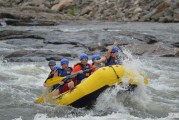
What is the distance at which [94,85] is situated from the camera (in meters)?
8.95

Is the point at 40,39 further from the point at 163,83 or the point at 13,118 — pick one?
the point at 13,118

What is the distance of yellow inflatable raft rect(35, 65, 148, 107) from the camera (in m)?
8.95

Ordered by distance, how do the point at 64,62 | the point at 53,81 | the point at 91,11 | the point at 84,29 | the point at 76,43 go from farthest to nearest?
1. the point at 91,11
2. the point at 84,29
3. the point at 76,43
4. the point at 64,62
5. the point at 53,81

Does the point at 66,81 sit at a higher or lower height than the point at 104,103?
higher

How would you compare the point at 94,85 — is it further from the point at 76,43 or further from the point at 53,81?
the point at 76,43

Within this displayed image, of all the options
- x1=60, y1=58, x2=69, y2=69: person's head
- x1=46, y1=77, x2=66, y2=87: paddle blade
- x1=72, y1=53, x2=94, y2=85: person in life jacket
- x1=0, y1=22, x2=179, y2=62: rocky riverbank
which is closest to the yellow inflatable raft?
x1=46, y1=77, x2=66, y2=87: paddle blade

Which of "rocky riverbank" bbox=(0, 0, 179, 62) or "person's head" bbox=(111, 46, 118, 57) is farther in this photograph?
"rocky riverbank" bbox=(0, 0, 179, 62)

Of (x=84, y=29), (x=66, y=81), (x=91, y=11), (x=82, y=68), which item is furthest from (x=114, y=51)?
(x=91, y=11)

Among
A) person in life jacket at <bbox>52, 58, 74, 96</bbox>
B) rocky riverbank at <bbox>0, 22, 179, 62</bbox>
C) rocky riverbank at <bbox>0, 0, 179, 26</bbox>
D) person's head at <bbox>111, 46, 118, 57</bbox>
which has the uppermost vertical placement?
person's head at <bbox>111, 46, 118, 57</bbox>

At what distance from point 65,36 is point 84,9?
534 inches

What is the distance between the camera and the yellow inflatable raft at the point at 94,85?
8945 mm

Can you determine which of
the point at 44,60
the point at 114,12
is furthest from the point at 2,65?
the point at 114,12

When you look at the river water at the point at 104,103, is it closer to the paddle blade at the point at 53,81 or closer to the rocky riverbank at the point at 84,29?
the paddle blade at the point at 53,81

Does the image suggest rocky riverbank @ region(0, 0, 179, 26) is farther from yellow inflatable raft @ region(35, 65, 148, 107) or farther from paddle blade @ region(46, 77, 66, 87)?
yellow inflatable raft @ region(35, 65, 148, 107)
